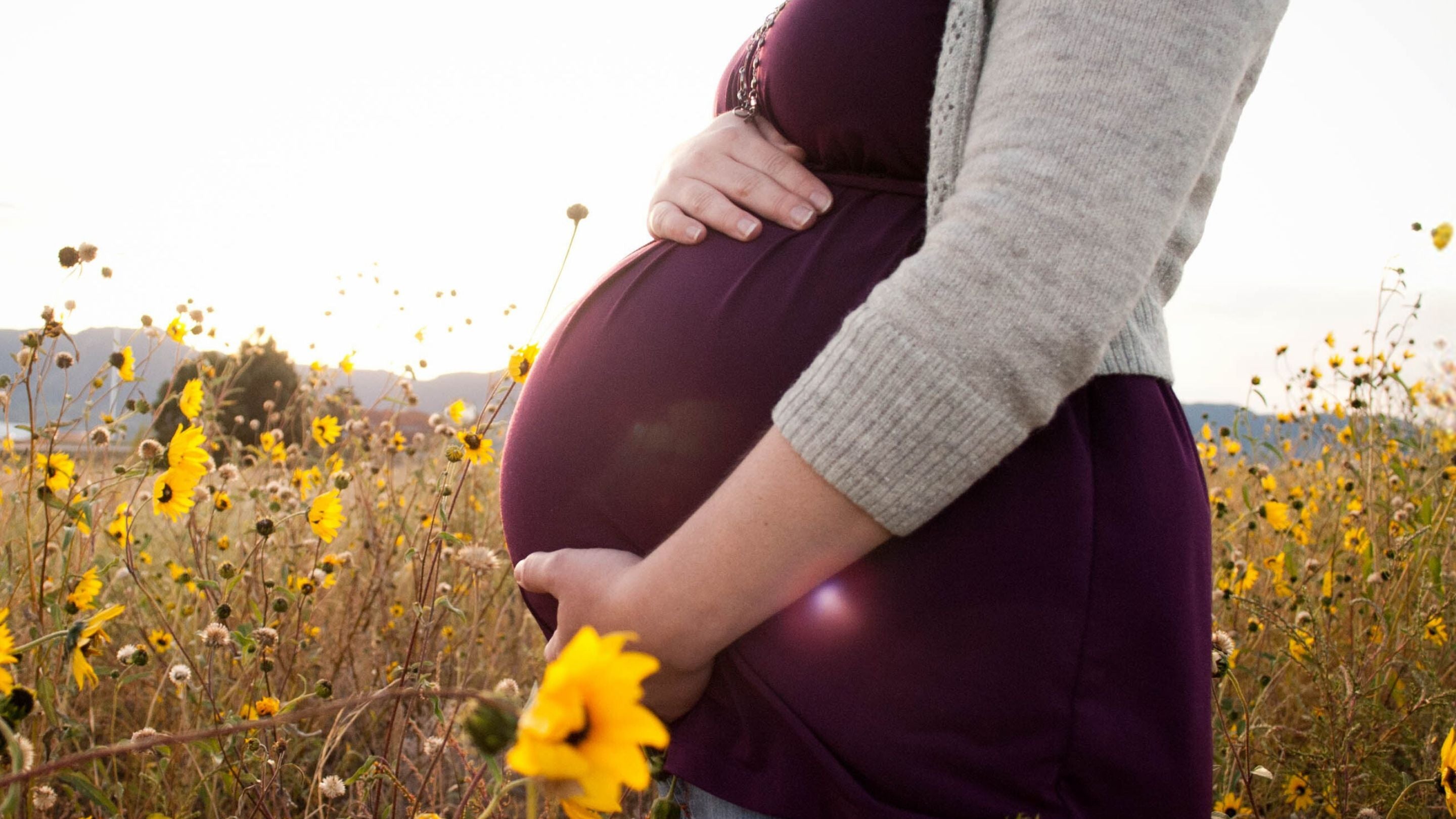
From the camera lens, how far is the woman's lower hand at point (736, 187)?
2.60 feet

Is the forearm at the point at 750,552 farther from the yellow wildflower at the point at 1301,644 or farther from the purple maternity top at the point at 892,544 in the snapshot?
the yellow wildflower at the point at 1301,644

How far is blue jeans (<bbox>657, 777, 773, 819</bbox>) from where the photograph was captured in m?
0.74

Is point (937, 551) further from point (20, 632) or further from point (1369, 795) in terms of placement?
point (20, 632)

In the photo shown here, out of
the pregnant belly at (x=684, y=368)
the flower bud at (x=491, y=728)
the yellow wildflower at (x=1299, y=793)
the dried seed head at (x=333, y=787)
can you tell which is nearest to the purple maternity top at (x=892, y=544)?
the pregnant belly at (x=684, y=368)

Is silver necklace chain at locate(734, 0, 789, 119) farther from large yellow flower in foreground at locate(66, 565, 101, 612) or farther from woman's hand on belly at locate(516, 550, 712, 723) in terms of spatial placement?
large yellow flower in foreground at locate(66, 565, 101, 612)

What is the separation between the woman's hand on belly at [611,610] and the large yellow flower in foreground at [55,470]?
2.58ft

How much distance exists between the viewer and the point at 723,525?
63 centimetres

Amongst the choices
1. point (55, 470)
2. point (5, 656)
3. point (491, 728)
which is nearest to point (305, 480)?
point (55, 470)

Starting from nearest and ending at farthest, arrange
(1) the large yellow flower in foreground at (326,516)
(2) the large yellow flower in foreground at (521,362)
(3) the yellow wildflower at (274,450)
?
(2) the large yellow flower in foreground at (521,362)
(1) the large yellow flower in foreground at (326,516)
(3) the yellow wildflower at (274,450)

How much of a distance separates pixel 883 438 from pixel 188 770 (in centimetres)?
148

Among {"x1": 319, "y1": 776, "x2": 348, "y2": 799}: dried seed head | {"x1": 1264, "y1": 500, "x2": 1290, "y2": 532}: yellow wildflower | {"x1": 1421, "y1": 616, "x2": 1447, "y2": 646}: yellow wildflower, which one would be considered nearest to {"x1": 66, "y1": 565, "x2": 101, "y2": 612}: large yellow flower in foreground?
{"x1": 319, "y1": 776, "x2": 348, "y2": 799}: dried seed head

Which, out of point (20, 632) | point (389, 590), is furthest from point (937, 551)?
point (389, 590)

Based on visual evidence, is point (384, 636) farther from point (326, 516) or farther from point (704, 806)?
point (704, 806)

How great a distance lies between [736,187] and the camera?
2.71 feet
